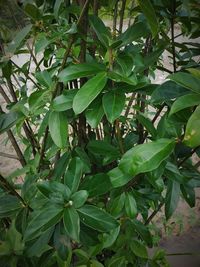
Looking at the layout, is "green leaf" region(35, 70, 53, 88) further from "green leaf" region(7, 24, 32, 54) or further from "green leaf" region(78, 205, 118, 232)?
"green leaf" region(78, 205, 118, 232)

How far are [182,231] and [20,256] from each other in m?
1.18

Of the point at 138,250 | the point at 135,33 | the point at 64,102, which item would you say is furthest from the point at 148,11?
the point at 138,250

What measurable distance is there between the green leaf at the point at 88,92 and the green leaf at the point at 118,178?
161mm

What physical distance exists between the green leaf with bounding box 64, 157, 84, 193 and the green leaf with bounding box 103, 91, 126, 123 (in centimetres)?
16

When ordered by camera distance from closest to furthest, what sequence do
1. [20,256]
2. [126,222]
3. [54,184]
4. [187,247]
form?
[54,184], [20,256], [126,222], [187,247]

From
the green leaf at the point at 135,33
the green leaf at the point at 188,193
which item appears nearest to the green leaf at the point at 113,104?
the green leaf at the point at 135,33

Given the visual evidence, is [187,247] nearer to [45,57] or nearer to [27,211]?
[27,211]

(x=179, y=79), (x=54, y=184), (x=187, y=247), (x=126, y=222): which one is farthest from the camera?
(x=187, y=247)

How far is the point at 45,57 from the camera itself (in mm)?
735

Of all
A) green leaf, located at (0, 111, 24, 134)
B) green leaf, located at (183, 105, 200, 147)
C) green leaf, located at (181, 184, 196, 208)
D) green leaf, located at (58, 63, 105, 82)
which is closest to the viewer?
green leaf, located at (183, 105, 200, 147)

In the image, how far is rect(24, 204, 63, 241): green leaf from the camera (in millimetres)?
488

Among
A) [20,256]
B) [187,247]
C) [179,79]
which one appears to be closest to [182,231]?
[187,247]

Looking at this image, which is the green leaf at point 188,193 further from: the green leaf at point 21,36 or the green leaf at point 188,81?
the green leaf at point 21,36

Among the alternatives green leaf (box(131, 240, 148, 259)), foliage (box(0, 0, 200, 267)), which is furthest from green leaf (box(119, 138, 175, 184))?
green leaf (box(131, 240, 148, 259))
